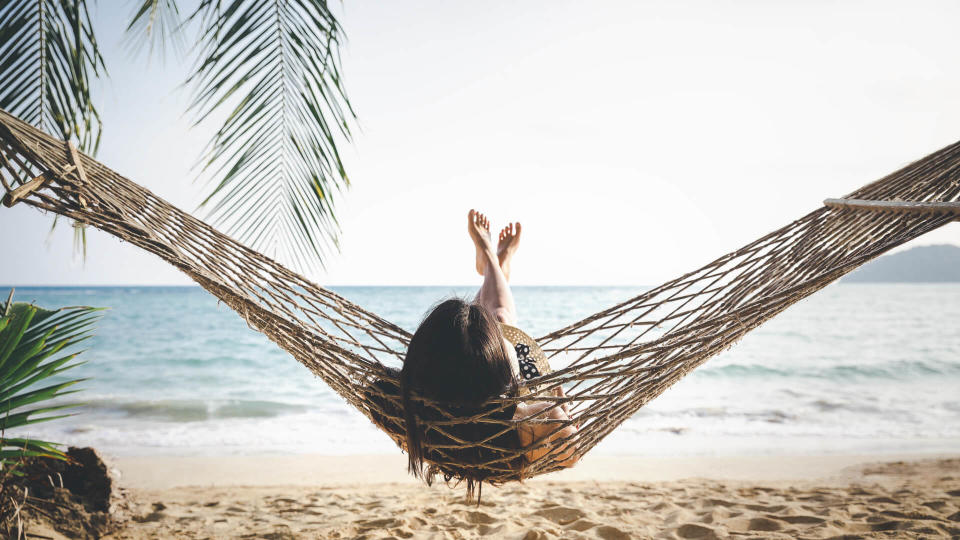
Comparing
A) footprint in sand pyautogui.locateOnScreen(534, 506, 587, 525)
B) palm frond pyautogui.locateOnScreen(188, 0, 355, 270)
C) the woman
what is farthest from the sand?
palm frond pyautogui.locateOnScreen(188, 0, 355, 270)

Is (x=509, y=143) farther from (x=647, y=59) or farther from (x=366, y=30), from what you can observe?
(x=366, y=30)

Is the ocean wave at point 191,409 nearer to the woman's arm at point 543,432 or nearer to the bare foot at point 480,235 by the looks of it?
the bare foot at point 480,235

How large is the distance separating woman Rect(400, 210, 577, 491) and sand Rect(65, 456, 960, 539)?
35.0 inches

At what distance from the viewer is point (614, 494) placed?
101 inches

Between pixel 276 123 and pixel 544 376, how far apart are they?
0.93 m

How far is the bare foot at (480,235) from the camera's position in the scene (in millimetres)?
2010

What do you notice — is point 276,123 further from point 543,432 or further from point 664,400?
point 664,400

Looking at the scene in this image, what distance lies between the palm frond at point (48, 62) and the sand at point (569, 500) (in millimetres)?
1329

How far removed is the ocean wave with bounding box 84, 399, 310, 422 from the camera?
455 cm

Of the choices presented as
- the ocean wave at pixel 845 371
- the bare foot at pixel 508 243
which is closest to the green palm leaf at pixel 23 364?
the bare foot at pixel 508 243

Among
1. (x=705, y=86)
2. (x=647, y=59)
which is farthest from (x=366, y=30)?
(x=705, y=86)

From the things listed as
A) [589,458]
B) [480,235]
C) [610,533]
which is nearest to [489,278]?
[480,235]

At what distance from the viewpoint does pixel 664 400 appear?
5.02 metres

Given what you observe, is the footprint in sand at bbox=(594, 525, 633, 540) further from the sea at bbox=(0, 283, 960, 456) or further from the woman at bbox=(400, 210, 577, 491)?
the sea at bbox=(0, 283, 960, 456)
